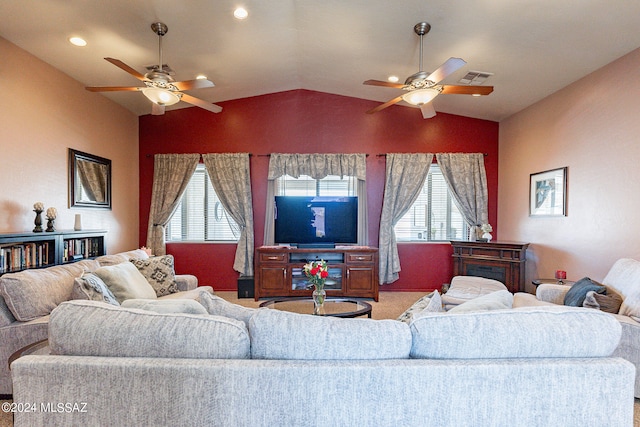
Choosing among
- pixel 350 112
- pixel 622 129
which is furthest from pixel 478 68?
pixel 350 112

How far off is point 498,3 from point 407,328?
2.85m

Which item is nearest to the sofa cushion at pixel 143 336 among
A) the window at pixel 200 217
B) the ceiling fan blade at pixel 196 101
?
the ceiling fan blade at pixel 196 101

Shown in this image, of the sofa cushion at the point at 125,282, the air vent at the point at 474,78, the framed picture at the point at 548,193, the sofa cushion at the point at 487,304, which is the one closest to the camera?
the sofa cushion at the point at 487,304

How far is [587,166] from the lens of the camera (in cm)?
359

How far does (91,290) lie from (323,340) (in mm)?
2077

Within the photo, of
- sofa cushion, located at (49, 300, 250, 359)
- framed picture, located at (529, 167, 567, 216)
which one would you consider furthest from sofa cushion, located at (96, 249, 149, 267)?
framed picture, located at (529, 167, 567, 216)

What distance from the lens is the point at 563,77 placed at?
3.71 meters

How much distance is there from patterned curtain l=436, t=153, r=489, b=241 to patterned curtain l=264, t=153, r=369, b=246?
1.35 meters

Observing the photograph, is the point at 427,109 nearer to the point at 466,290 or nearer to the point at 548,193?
the point at 466,290

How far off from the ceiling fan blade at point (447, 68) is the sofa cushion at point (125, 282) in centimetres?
321

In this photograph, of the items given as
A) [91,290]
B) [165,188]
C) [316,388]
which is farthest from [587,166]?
[165,188]

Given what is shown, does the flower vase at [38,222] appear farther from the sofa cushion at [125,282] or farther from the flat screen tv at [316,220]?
the flat screen tv at [316,220]

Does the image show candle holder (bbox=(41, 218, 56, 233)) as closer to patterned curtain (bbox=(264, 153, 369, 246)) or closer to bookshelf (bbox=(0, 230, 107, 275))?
bookshelf (bbox=(0, 230, 107, 275))

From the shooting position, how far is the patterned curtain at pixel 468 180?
524 cm
